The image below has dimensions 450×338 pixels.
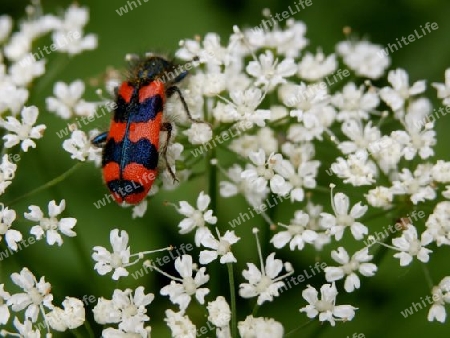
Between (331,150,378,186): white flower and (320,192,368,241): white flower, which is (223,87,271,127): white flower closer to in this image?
(331,150,378,186): white flower

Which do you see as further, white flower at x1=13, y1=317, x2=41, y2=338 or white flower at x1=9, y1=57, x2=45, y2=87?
white flower at x1=9, y1=57, x2=45, y2=87

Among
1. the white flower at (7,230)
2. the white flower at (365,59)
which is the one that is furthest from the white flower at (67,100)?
the white flower at (365,59)

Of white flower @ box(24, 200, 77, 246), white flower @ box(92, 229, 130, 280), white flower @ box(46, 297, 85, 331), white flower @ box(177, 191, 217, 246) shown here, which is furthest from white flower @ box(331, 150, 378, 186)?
white flower @ box(46, 297, 85, 331)

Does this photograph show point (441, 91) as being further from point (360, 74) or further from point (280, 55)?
point (280, 55)

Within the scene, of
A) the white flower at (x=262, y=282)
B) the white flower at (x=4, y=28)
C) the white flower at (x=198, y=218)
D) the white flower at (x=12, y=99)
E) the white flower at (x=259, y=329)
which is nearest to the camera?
the white flower at (x=259, y=329)

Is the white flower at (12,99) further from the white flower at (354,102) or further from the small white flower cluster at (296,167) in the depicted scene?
the white flower at (354,102)

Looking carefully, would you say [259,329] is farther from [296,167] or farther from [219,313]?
[296,167]
